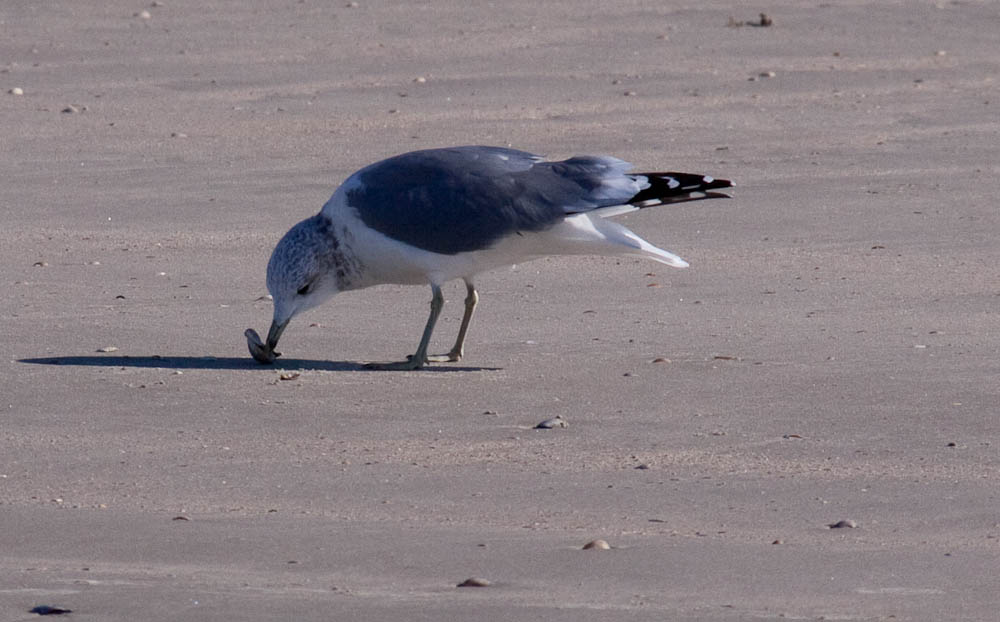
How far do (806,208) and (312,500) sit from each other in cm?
639

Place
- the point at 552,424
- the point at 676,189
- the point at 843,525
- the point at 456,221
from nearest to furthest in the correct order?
the point at 843,525, the point at 552,424, the point at 676,189, the point at 456,221

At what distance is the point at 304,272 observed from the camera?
7.48m

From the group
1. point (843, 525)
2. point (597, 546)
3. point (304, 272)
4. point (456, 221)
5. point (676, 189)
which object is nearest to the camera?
point (597, 546)

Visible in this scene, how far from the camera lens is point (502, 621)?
3.99 meters

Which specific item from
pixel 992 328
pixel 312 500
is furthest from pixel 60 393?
pixel 992 328

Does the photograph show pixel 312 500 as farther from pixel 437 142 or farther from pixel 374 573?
pixel 437 142

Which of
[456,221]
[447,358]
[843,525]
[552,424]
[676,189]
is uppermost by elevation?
[676,189]

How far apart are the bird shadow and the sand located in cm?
2

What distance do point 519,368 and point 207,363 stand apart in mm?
1205

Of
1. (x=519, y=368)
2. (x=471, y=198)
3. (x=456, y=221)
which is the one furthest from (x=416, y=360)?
(x=471, y=198)

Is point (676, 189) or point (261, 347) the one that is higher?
point (676, 189)

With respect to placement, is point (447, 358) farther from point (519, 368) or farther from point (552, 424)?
point (552, 424)

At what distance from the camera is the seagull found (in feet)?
23.9

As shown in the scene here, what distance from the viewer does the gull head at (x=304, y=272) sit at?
749cm
